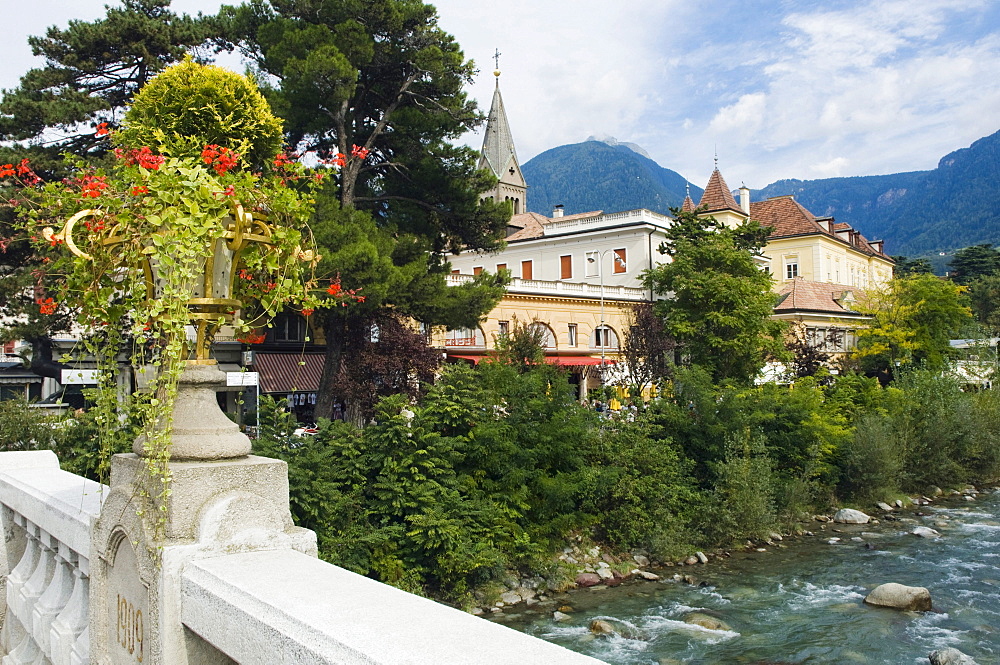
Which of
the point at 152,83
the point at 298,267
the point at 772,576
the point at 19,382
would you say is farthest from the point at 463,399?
the point at 19,382

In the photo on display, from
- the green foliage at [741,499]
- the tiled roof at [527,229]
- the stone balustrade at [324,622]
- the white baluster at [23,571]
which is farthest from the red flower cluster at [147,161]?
the tiled roof at [527,229]

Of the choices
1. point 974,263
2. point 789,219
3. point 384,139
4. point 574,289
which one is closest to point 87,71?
point 384,139

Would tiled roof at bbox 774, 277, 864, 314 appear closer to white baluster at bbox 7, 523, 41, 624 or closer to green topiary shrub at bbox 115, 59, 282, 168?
green topiary shrub at bbox 115, 59, 282, 168

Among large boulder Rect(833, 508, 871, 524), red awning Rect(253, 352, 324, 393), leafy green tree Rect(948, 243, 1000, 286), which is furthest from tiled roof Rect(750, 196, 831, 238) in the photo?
large boulder Rect(833, 508, 871, 524)

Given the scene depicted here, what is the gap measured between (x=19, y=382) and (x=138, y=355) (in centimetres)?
3383

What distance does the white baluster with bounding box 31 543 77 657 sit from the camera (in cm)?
448

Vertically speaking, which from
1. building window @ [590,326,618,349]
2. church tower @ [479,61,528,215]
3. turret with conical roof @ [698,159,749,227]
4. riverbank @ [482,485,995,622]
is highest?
church tower @ [479,61,528,215]

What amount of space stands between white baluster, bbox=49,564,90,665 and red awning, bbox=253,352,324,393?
2398 centimetres

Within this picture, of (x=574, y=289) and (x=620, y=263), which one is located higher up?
(x=620, y=263)

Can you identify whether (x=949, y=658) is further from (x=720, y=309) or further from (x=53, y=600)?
(x=720, y=309)

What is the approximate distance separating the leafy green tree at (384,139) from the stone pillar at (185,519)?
47.4 feet

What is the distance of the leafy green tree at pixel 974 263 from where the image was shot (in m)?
72.9

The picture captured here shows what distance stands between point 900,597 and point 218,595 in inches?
540

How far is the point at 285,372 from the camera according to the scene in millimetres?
29281
